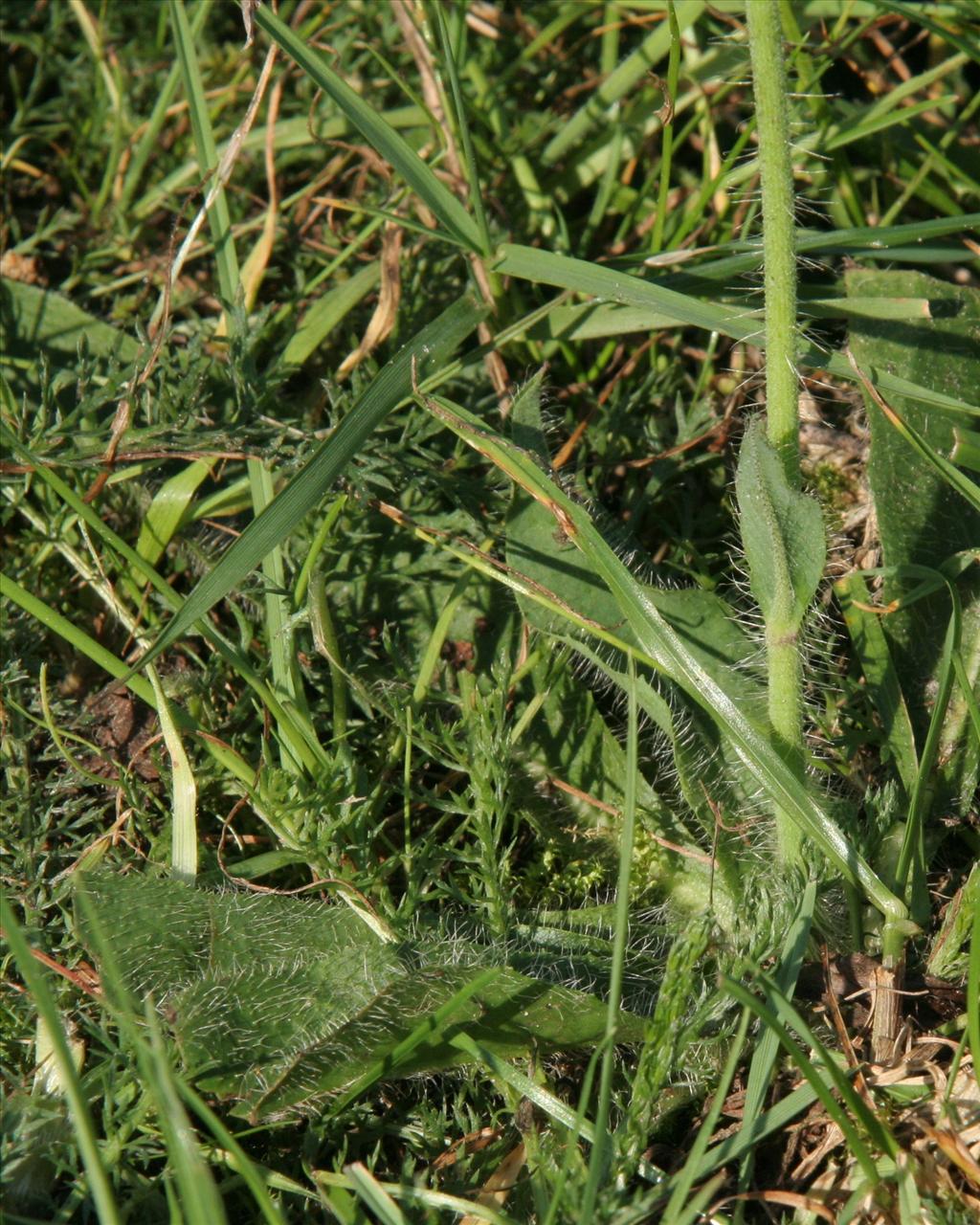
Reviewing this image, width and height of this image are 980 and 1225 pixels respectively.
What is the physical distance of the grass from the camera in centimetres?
156

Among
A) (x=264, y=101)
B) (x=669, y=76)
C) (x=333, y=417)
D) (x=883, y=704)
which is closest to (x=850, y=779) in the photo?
(x=883, y=704)

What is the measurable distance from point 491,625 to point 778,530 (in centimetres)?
70

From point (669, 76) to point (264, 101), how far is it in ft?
3.55

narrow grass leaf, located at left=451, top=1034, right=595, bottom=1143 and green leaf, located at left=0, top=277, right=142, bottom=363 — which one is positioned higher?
green leaf, located at left=0, top=277, right=142, bottom=363

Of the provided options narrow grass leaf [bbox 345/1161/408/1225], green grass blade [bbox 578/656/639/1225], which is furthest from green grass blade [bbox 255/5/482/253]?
narrow grass leaf [bbox 345/1161/408/1225]

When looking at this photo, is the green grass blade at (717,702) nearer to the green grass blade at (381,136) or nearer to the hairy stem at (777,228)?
the hairy stem at (777,228)

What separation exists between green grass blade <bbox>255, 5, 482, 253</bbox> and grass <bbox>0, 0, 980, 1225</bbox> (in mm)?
11

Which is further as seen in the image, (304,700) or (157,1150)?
(304,700)

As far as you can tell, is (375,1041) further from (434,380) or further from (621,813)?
(434,380)

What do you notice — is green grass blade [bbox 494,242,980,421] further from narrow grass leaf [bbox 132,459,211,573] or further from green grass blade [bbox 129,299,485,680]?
narrow grass leaf [bbox 132,459,211,573]

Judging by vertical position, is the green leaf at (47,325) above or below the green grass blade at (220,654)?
above

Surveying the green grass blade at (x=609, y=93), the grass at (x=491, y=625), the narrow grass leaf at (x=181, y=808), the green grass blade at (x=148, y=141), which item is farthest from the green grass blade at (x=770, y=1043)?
the green grass blade at (x=148, y=141)

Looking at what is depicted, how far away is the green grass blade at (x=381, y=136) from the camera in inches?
78.2

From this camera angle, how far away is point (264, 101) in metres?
2.76
